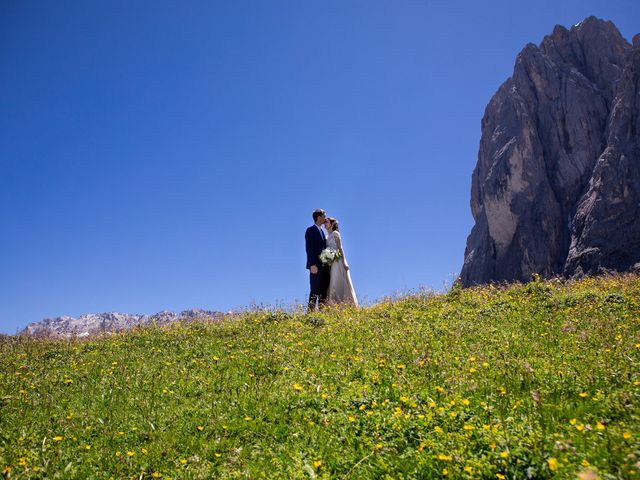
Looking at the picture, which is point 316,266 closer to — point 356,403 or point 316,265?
point 316,265

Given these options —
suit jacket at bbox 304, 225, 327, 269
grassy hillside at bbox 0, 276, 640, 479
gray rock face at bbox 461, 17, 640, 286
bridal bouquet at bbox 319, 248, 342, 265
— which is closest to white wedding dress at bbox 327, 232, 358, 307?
bridal bouquet at bbox 319, 248, 342, 265

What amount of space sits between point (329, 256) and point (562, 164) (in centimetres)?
7525

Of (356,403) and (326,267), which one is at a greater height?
(326,267)

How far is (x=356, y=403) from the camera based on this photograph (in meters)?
6.59

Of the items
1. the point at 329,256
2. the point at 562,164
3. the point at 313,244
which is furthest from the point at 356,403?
the point at 562,164

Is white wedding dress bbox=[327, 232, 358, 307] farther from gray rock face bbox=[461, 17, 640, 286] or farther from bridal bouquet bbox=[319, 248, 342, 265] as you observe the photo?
gray rock face bbox=[461, 17, 640, 286]

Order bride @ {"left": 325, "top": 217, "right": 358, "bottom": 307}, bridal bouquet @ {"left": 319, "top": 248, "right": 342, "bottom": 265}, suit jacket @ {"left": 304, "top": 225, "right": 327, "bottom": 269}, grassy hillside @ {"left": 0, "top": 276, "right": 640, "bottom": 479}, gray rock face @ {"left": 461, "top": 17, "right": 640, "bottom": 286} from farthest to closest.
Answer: gray rock face @ {"left": 461, "top": 17, "right": 640, "bottom": 286}, suit jacket @ {"left": 304, "top": 225, "right": 327, "bottom": 269}, bride @ {"left": 325, "top": 217, "right": 358, "bottom": 307}, bridal bouquet @ {"left": 319, "top": 248, "right": 342, "bottom": 265}, grassy hillside @ {"left": 0, "top": 276, "right": 640, "bottom": 479}

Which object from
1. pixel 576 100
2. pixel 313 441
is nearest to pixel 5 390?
pixel 313 441

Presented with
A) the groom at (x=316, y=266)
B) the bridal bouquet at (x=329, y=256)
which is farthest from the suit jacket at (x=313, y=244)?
the bridal bouquet at (x=329, y=256)

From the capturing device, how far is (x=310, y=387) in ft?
24.3

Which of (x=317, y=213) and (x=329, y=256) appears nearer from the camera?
(x=329, y=256)

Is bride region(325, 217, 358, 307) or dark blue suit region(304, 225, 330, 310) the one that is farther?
dark blue suit region(304, 225, 330, 310)

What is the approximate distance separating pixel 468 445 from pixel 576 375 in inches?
102

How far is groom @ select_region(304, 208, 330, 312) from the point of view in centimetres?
1691
